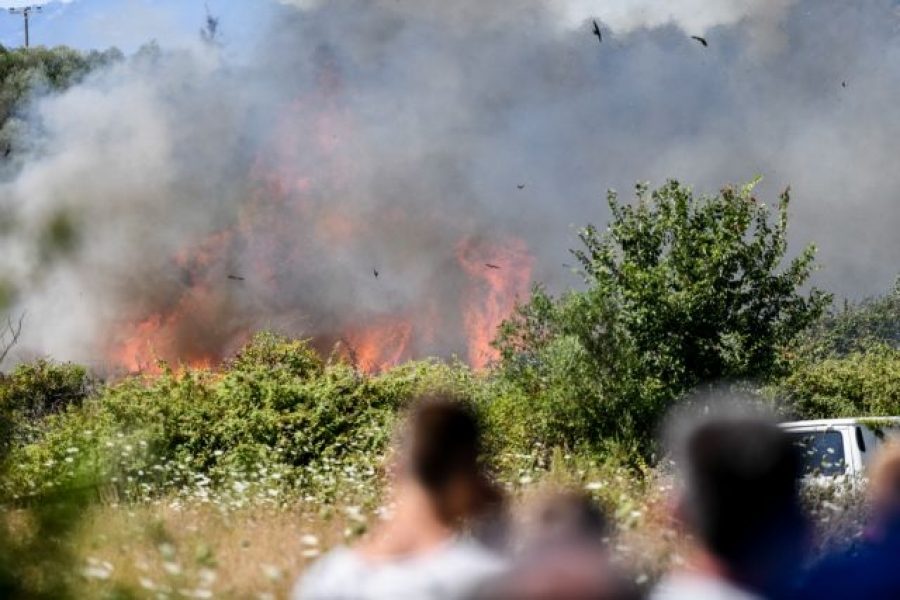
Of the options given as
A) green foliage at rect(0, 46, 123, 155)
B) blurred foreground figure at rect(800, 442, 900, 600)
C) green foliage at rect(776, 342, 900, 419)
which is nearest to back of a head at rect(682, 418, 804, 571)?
blurred foreground figure at rect(800, 442, 900, 600)

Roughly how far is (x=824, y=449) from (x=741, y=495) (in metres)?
10.6

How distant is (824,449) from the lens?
488 inches

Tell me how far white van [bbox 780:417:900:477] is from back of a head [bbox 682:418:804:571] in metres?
9.30

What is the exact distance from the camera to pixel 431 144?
4094cm

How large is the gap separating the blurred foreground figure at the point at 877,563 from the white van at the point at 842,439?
733cm

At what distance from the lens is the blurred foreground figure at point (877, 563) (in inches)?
145

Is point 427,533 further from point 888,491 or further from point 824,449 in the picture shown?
point 824,449

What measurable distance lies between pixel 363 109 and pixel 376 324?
10.3 metres

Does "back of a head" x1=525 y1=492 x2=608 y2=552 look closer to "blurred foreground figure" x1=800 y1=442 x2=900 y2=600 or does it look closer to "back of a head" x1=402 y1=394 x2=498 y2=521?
"back of a head" x1=402 y1=394 x2=498 y2=521

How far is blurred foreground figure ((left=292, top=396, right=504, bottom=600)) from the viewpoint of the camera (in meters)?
2.81

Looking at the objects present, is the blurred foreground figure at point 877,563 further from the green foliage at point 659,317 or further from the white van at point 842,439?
the green foliage at point 659,317

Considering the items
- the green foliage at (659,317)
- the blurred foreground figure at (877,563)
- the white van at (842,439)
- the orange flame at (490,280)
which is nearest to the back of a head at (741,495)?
the blurred foreground figure at (877,563)

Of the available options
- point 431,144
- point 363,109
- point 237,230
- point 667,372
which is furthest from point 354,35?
point 667,372

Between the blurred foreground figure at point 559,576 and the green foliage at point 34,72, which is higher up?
the green foliage at point 34,72
